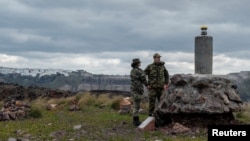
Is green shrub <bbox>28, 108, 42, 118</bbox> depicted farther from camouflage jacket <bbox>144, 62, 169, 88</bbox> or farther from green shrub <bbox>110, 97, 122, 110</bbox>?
camouflage jacket <bbox>144, 62, 169, 88</bbox>

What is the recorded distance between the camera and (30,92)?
44188 mm

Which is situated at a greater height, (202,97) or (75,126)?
(202,97)

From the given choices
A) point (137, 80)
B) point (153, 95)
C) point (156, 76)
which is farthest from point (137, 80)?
point (153, 95)

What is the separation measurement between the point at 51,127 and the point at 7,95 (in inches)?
981

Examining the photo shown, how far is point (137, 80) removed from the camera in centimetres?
1847

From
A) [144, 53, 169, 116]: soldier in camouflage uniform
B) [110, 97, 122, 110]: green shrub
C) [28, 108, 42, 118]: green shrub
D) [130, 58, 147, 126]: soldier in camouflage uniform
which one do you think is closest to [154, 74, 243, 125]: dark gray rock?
[144, 53, 169, 116]: soldier in camouflage uniform

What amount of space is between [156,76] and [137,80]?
74 cm

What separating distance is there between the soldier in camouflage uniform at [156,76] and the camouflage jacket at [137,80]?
1.11ft

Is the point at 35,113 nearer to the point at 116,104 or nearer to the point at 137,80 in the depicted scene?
the point at 116,104

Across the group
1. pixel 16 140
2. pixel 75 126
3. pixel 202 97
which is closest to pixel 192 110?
pixel 202 97

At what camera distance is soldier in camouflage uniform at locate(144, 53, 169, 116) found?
731 inches

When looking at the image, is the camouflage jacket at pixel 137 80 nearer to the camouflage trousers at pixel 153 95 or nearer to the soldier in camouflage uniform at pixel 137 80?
the soldier in camouflage uniform at pixel 137 80

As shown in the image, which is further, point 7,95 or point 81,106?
point 7,95

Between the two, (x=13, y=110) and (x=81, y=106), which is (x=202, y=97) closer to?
(x=13, y=110)
